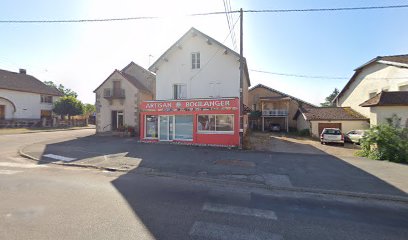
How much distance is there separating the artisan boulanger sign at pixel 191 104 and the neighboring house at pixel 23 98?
26.7 meters

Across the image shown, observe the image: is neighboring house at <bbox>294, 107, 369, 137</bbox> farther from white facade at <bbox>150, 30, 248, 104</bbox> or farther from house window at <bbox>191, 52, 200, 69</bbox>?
house window at <bbox>191, 52, 200, 69</bbox>

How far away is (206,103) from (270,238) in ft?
40.3

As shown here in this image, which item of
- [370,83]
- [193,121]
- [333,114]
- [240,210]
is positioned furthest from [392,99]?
[240,210]

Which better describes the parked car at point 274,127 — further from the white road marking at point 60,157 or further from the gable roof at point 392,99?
the white road marking at point 60,157

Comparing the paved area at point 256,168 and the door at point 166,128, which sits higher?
the door at point 166,128

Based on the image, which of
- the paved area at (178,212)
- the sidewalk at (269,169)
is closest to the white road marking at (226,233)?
the paved area at (178,212)

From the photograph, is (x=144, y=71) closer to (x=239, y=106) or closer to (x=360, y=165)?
(x=239, y=106)

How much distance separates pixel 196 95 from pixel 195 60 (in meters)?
3.14

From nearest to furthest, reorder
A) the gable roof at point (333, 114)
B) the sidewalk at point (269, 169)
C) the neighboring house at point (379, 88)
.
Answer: the sidewalk at point (269, 169)
the neighboring house at point (379, 88)
the gable roof at point (333, 114)

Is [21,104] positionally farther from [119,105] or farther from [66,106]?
[119,105]

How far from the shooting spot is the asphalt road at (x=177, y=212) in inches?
149

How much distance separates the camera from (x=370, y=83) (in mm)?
21250

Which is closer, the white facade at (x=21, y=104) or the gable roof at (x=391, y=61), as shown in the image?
the gable roof at (x=391, y=61)

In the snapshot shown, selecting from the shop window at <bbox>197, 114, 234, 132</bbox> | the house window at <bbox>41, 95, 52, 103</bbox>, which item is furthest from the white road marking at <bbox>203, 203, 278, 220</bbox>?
the house window at <bbox>41, 95, 52, 103</bbox>
